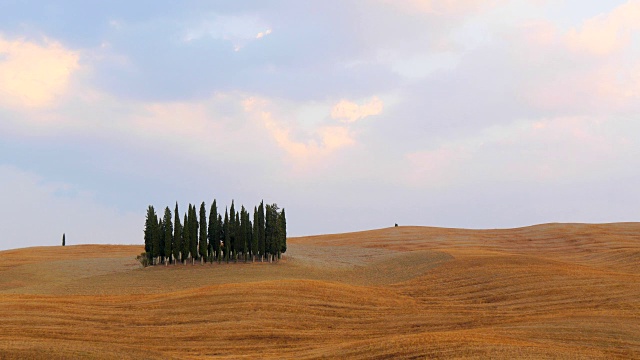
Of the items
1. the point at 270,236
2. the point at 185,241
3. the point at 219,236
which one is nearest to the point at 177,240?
the point at 185,241

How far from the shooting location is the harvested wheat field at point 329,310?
79.8ft

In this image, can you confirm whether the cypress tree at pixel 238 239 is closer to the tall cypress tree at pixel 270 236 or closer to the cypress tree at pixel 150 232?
the tall cypress tree at pixel 270 236

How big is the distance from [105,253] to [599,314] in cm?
6086

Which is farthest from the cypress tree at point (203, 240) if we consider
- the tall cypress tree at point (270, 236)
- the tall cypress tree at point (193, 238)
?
the tall cypress tree at point (270, 236)

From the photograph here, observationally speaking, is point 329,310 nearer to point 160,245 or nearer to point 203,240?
point 203,240

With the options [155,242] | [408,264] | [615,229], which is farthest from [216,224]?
[615,229]

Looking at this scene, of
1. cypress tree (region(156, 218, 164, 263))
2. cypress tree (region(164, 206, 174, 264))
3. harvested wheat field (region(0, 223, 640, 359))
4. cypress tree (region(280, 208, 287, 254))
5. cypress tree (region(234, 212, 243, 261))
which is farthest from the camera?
cypress tree (region(280, 208, 287, 254))

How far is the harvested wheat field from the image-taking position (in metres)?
24.3

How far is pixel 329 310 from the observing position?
3378 cm

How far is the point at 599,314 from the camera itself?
Answer: 30.1 m

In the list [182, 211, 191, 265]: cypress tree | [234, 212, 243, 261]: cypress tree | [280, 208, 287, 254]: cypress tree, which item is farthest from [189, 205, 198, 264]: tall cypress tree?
[280, 208, 287, 254]: cypress tree

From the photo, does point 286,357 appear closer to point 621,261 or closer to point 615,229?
point 621,261

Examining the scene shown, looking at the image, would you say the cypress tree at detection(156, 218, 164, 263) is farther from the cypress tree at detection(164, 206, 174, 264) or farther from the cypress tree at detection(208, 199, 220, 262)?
the cypress tree at detection(208, 199, 220, 262)

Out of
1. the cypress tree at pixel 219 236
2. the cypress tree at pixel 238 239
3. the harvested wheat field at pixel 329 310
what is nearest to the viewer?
the harvested wheat field at pixel 329 310
